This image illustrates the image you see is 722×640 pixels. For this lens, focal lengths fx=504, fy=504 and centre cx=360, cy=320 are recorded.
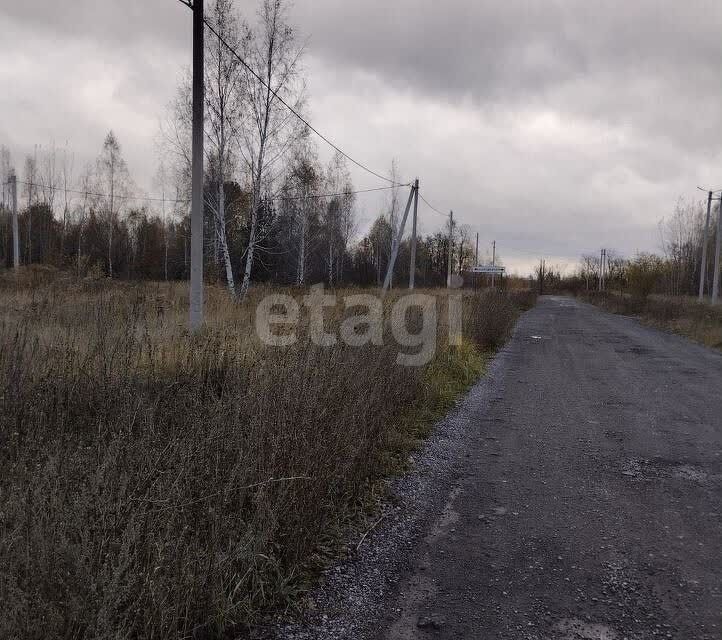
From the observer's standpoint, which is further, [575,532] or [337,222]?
[337,222]

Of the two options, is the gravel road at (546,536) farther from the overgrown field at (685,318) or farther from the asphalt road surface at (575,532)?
the overgrown field at (685,318)

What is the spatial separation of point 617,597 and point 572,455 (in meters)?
2.36

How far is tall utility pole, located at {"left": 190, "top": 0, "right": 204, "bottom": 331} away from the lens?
6.84 m

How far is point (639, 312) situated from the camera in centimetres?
2725

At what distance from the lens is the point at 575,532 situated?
3264mm

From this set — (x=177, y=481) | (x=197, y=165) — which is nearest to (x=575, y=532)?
(x=177, y=481)

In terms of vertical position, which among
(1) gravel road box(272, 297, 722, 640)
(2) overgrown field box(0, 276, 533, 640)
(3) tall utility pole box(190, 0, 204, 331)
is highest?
(3) tall utility pole box(190, 0, 204, 331)

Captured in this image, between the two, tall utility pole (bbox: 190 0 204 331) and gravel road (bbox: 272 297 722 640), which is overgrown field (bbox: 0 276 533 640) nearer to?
gravel road (bbox: 272 297 722 640)

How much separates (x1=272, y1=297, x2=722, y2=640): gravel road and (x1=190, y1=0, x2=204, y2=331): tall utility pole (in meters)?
3.92

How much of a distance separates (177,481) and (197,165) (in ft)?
18.2

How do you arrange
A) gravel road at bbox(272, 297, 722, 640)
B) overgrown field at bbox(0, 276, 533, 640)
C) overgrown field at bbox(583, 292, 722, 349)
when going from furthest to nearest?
overgrown field at bbox(583, 292, 722, 349)
gravel road at bbox(272, 297, 722, 640)
overgrown field at bbox(0, 276, 533, 640)

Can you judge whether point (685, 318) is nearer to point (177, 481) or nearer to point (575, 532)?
point (575, 532)

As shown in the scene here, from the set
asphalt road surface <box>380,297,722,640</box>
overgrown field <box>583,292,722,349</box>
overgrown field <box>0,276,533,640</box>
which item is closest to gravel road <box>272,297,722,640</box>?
asphalt road surface <box>380,297,722,640</box>

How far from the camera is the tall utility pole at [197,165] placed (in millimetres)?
6836
